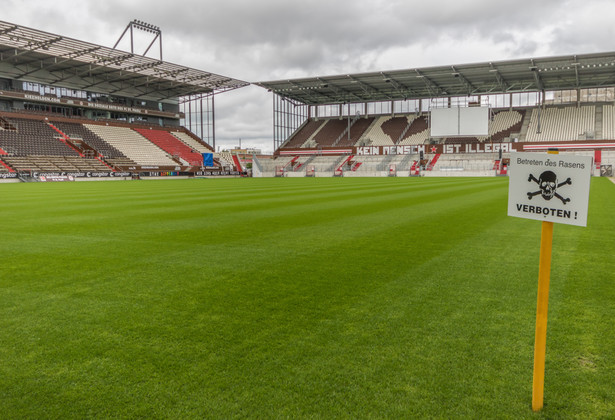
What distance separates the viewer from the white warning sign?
242 centimetres

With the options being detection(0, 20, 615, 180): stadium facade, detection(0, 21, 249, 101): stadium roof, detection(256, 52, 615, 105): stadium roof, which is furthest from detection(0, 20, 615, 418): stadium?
detection(256, 52, 615, 105): stadium roof

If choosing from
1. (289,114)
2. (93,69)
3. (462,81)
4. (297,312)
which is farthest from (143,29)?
(297,312)

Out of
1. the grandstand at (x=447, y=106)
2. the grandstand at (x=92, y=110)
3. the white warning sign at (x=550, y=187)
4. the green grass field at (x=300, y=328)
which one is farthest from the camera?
the grandstand at (x=447, y=106)

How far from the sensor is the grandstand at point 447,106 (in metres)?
52.9

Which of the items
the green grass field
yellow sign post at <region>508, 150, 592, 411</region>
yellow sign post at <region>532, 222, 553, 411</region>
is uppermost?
yellow sign post at <region>508, 150, 592, 411</region>

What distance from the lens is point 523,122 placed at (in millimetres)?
59688

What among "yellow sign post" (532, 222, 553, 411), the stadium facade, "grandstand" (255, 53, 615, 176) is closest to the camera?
"yellow sign post" (532, 222, 553, 411)

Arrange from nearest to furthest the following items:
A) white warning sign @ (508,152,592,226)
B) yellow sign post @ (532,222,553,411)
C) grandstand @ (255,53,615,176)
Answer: white warning sign @ (508,152,592,226)
yellow sign post @ (532,222,553,411)
grandstand @ (255,53,615,176)

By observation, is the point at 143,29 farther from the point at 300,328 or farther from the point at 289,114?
the point at 300,328

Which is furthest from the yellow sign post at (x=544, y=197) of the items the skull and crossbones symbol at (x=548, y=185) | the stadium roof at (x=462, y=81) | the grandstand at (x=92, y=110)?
the stadium roof at (x=462, y=81)

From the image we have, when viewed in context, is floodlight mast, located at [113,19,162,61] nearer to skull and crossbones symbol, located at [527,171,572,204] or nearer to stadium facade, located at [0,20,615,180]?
stadium facade, located at [0,20,615,180]

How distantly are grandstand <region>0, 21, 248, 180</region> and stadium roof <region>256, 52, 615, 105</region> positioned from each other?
42.8ft

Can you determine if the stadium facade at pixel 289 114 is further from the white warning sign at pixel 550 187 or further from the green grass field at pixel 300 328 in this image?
the white warning sign at pixel 550 187

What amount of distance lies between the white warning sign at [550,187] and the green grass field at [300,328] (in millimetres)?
1173
